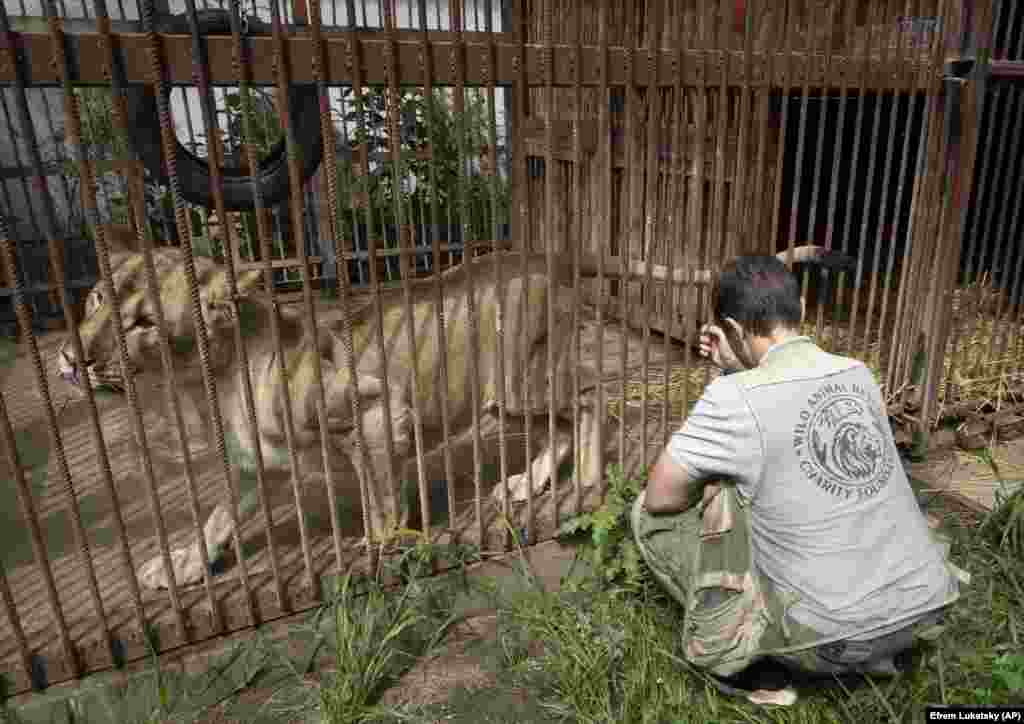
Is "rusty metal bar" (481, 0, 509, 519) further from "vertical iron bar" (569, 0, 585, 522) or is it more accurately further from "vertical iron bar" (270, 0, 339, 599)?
"vertical iron bar" (270, 0, 339, 599)

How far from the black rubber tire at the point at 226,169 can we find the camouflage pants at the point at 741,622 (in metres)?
1.93

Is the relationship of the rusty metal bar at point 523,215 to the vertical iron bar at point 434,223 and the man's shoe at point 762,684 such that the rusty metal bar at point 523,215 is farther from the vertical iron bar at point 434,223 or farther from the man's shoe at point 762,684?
the man's shoe at point 762,684

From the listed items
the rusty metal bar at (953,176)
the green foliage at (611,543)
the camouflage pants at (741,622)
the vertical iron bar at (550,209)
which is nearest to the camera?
the camouflage pants at (741,622)

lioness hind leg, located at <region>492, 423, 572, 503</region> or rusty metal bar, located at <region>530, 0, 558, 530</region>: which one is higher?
rusty metal bar, located at <region>530, 0, 558, 530</region>

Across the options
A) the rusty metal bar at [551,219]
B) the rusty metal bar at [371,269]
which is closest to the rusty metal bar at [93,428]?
the rusty metal bar at [371,269]

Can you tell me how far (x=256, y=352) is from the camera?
332cm

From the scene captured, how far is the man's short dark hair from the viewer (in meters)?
2.49

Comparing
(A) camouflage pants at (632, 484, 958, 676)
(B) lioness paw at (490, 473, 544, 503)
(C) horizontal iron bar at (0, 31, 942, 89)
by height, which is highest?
(C) horizontal iron bar at (0, 31, 942, 89)

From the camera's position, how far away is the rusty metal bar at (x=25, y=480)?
2285 millimetres

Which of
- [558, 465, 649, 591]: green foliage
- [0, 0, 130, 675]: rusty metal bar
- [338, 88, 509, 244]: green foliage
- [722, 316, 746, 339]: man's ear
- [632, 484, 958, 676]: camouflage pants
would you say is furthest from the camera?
[338, 88, 509, 244]: green foliage

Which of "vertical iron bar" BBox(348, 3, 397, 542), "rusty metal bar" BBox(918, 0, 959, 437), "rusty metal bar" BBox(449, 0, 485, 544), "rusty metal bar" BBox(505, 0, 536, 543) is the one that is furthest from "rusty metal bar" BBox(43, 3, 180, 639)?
"rusty metal bar" BBox(918, 0, 959, 437)

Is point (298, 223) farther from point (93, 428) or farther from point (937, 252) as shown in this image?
point (937, 252)

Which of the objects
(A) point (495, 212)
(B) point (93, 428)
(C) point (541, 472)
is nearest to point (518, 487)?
(C) point (541, 472)

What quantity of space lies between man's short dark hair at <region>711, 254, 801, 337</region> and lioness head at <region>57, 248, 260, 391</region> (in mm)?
1818
